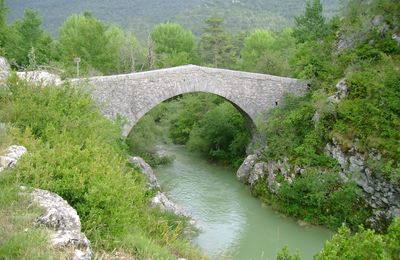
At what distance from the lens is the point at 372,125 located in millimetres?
12000

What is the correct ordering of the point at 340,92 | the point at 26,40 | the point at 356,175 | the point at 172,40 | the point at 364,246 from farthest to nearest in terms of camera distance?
the point at 172,40, the point at 26,40, the point at 340,92, the point at 356,175, the point at 364,246

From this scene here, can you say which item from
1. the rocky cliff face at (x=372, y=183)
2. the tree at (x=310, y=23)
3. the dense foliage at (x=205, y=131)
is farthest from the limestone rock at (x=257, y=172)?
the tree at (x=310, y=23)

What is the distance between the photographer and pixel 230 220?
486 inches

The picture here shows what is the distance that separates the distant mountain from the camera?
159 ft

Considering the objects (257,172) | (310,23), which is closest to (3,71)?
(257,172)

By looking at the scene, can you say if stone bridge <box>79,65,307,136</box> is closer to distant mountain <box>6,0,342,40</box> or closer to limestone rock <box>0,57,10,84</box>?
limestone rock <box>0,57,10,84</box>

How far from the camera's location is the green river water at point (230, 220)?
10531mm

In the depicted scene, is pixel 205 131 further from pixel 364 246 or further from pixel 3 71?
pixel 364 246

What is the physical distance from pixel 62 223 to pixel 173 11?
52633mm

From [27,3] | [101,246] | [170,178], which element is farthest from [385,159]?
[27,3]

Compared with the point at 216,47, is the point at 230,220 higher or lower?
lower

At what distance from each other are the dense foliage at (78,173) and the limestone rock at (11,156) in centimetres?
15

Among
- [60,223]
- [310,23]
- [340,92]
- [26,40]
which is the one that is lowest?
[60,223]

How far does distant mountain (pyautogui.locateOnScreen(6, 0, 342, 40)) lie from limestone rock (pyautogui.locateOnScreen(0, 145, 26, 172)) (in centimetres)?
4181
